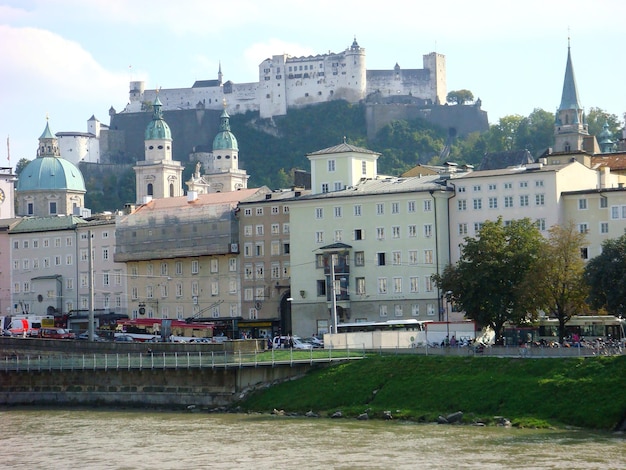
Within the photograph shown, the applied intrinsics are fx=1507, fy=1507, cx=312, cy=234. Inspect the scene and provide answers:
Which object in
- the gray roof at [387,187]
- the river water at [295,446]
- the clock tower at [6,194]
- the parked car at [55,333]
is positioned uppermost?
the clock tower at [6,194]

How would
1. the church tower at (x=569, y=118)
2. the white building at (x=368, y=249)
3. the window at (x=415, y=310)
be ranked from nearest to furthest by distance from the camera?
1. the window at (x=415, y=310)
2. the white building at (x=368, y=249)
3. the church tower at (x=569, y=118)

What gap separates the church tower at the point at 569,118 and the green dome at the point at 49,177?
192 feet

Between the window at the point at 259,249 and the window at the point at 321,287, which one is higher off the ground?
the window at the point at 259,249

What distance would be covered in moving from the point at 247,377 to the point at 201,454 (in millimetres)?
17705

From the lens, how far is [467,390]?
67125 millimetres

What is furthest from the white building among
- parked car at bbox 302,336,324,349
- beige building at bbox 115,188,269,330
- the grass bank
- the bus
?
the grass bank

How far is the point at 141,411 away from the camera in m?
77.9

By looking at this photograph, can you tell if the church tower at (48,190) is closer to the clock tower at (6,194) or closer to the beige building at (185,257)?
the clock tower at (6,194)

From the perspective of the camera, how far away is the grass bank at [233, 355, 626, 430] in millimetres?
62438

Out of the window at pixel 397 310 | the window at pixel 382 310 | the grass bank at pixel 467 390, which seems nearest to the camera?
the grass bank at pixel 467 390

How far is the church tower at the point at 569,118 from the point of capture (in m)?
176

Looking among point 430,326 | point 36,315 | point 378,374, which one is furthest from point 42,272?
point 378,374

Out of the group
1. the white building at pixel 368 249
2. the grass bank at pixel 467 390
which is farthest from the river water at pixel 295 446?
the white building at pixel 368 249

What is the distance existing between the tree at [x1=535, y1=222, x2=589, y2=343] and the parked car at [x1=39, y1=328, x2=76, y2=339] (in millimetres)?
39853
